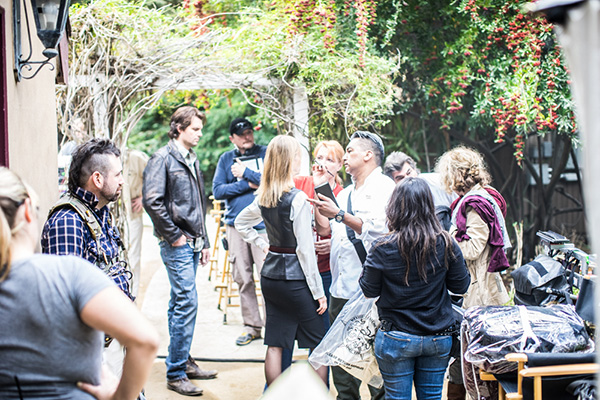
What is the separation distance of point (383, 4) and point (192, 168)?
142 inches

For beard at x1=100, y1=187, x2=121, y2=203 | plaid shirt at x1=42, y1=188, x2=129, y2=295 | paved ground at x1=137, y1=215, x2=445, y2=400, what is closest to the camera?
plaid shirt at x1=42, y1=188, x2=129, y2=295

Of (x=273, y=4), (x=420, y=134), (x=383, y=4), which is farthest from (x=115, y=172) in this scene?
(x=420, y=134)

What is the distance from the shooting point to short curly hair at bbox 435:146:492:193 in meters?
4.11

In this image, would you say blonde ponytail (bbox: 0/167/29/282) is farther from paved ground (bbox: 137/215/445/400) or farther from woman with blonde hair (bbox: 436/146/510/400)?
A: paved ground (bbox: 137/215/445/400)

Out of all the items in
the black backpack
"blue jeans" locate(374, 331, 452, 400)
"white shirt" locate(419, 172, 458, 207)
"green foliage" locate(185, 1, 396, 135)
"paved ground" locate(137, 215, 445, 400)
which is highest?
"green foliage" locate(185, 1, 396, 135)

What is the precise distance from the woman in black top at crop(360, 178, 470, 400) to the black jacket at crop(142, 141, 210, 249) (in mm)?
1890

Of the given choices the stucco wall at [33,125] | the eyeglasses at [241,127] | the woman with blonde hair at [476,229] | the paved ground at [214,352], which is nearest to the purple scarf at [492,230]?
the woman with blonde hair at [476,229]

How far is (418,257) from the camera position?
310 cm

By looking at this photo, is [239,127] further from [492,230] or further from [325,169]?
[492,230]

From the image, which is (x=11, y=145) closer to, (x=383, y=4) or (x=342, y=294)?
(x=342, y=294)

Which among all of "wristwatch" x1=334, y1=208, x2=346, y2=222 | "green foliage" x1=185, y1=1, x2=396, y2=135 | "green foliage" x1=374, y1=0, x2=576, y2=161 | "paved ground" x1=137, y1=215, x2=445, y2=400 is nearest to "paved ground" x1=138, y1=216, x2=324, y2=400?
"paved ground" x1=137, y1=215, x2=445, y2=400

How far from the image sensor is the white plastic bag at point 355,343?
3.50 m

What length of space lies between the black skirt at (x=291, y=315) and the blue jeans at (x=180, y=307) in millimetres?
896

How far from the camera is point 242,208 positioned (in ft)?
19.0
